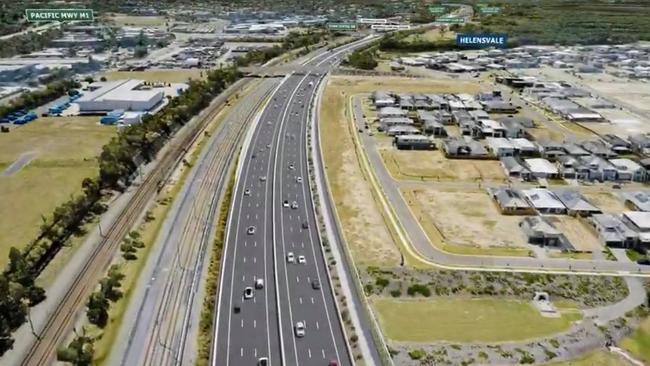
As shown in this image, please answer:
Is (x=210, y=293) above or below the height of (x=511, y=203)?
below

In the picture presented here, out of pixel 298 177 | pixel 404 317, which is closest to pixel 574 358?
pixel 404 317

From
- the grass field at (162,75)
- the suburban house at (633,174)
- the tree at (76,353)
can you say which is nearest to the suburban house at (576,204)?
the suburban house at (633,174)

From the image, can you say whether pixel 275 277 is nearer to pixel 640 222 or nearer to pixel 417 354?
pixel 417 354

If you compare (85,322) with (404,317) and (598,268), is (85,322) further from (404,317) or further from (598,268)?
(598,268)

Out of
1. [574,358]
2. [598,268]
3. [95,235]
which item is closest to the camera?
[574,358]

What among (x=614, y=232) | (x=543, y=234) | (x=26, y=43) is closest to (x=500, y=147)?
(x=614, y=232)
